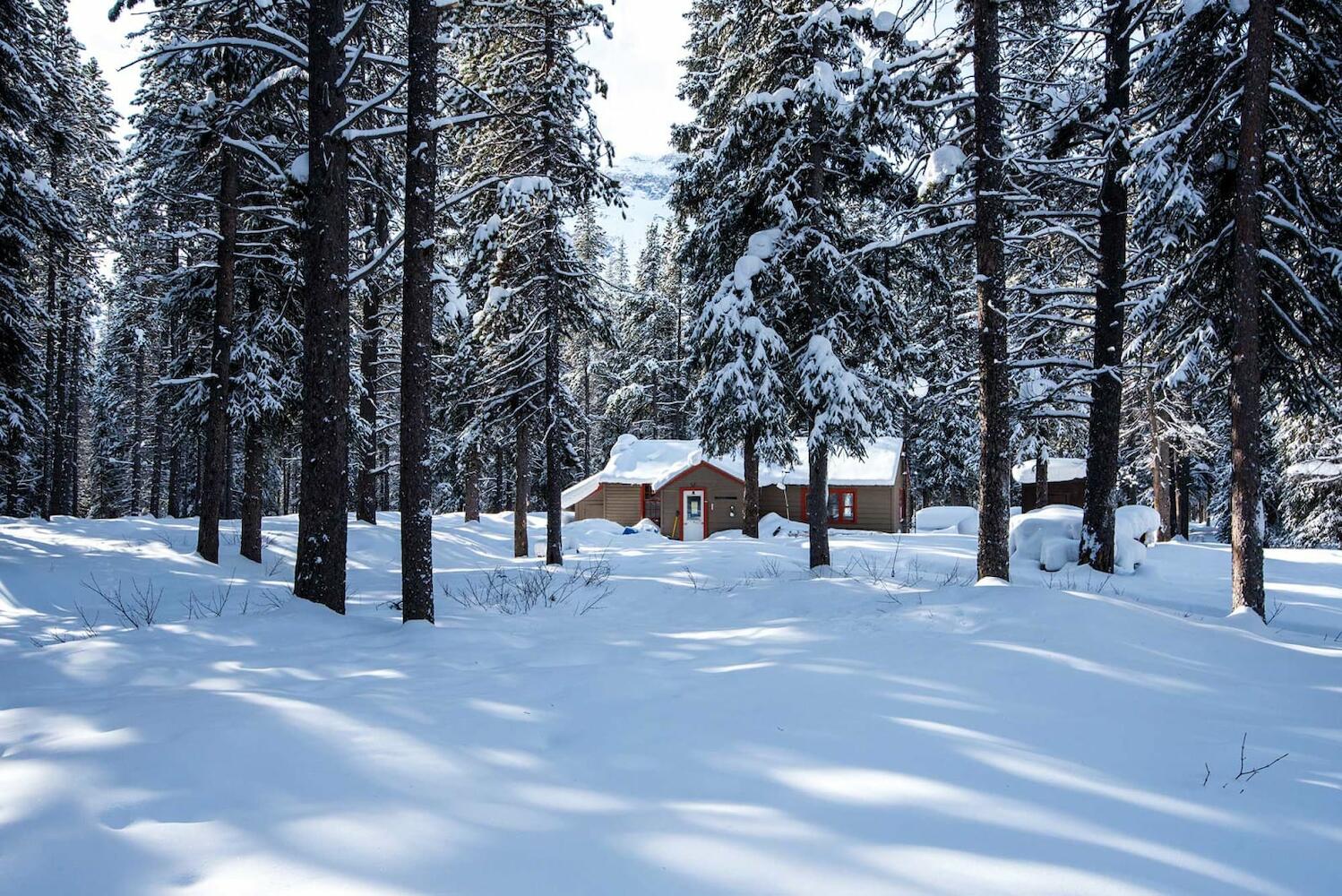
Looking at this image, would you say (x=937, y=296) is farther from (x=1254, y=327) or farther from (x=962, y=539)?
(x=962, y=539)

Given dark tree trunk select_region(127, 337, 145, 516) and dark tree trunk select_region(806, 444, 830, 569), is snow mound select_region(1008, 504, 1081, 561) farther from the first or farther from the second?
dark tree trunk select_region(127, 337, 145, 516)

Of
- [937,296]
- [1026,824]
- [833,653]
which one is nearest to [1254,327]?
[937,296]

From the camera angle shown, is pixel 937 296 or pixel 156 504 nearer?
pixel 937 296

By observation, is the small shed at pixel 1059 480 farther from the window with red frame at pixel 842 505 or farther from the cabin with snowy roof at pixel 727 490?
the window with red frame at pixel 842 505

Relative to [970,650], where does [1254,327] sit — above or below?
above

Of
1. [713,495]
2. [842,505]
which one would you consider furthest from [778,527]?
[842,505]

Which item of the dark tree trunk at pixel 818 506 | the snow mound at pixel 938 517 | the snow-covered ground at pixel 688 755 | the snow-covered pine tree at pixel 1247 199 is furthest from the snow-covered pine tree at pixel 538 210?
the snow mound at pixel 938 517

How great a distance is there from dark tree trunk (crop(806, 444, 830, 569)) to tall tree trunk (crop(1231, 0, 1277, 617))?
6.50 metres

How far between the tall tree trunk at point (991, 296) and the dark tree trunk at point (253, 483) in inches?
570

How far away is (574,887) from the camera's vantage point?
261 cm

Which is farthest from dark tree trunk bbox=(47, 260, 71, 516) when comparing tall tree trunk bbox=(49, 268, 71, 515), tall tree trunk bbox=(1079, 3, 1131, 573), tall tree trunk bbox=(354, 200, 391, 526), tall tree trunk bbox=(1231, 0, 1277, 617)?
tall tree trunk bbox=(1231, 0, 1277, 617)

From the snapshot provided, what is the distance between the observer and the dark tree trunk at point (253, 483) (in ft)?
48.1

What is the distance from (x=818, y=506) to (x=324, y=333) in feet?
31.9

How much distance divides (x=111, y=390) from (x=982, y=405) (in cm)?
4086
